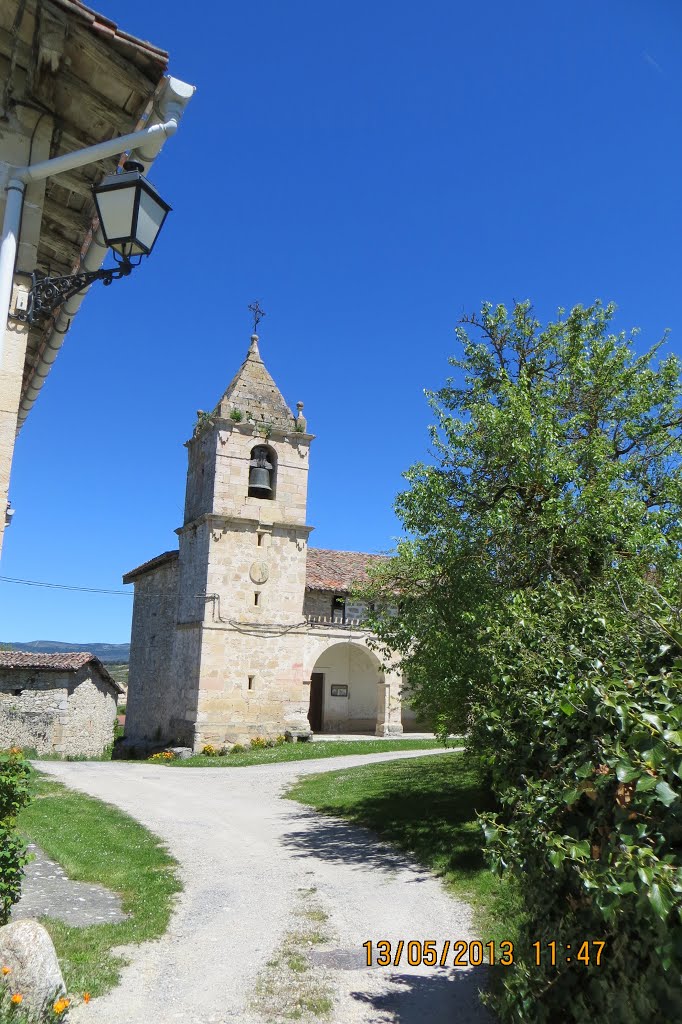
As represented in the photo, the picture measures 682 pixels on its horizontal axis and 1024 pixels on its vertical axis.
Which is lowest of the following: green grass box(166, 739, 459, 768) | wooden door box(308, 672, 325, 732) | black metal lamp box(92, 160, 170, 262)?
green grass box(166, 739, 459, 768)

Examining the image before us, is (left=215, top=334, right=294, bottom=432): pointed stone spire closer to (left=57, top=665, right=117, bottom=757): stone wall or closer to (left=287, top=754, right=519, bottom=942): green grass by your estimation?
(left=57, top=665, right=117, bottom=757): stone wall

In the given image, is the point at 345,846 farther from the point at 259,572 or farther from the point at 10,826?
the point at 259,572

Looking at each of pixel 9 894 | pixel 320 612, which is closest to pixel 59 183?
pixel 9 894

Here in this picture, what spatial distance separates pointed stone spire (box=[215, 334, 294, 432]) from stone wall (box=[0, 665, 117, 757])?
32.8 ft

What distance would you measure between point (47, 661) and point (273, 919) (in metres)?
17.7

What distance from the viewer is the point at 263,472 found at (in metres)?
23.3


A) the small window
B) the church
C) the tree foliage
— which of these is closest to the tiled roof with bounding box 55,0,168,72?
the tree foliage

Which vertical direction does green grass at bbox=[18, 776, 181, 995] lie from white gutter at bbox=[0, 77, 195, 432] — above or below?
below

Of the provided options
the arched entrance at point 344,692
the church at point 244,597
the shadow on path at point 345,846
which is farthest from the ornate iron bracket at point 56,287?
the arched entrance at point 344,692

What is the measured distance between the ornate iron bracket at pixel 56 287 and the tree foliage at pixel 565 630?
149 inches

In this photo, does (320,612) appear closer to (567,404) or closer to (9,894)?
(567,404)

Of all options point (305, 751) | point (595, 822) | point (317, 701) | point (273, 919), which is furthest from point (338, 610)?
point (595, 822)

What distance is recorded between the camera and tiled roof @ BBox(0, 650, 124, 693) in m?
21.1

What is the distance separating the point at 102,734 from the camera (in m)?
23.6
